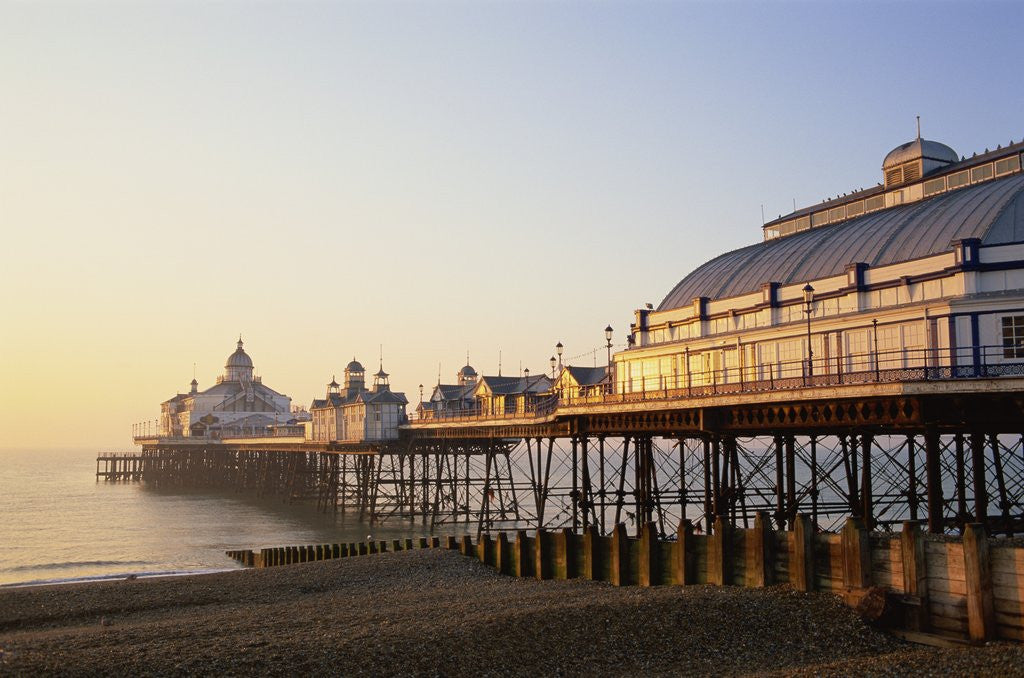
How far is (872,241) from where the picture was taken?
1480 inches

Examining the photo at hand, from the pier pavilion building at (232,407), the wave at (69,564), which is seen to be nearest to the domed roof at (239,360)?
the pier pavilion building at (232,407)

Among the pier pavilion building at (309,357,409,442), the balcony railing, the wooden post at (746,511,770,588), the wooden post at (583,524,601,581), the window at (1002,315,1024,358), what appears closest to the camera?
the wooden post at (746,511,770,588)

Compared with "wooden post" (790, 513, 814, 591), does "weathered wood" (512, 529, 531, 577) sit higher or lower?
lower

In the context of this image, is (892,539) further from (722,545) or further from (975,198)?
(975,198)

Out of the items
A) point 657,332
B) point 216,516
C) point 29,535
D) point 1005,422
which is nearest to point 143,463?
point 216,516

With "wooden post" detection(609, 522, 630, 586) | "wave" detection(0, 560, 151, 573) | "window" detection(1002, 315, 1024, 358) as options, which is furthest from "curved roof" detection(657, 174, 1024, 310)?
"wave" detection(0, 560, 151, 573)

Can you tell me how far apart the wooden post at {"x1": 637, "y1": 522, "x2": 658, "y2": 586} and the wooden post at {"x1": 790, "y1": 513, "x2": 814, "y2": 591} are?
4.25 m

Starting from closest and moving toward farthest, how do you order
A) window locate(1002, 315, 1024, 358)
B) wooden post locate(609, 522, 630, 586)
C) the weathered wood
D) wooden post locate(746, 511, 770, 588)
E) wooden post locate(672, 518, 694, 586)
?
wooden post locate(746, 511, 770, 588) → wooden post locate(672, 518, 694, 586) → wooden post locate(609, 522, 630, 586) → the weathered wood → window locate(1002, 315, 1024, 358)

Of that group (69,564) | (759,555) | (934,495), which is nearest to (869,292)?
(934,495)

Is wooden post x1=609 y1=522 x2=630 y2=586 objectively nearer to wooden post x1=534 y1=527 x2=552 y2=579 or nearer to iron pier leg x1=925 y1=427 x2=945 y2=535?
wooden post x1=534 y1=527 x2=552 y2=579

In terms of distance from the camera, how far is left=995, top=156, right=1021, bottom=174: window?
39656 mm

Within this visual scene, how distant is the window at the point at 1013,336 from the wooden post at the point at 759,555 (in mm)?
12969

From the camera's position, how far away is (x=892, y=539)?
57.8 feet

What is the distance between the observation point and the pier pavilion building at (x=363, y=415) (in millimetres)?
67875
